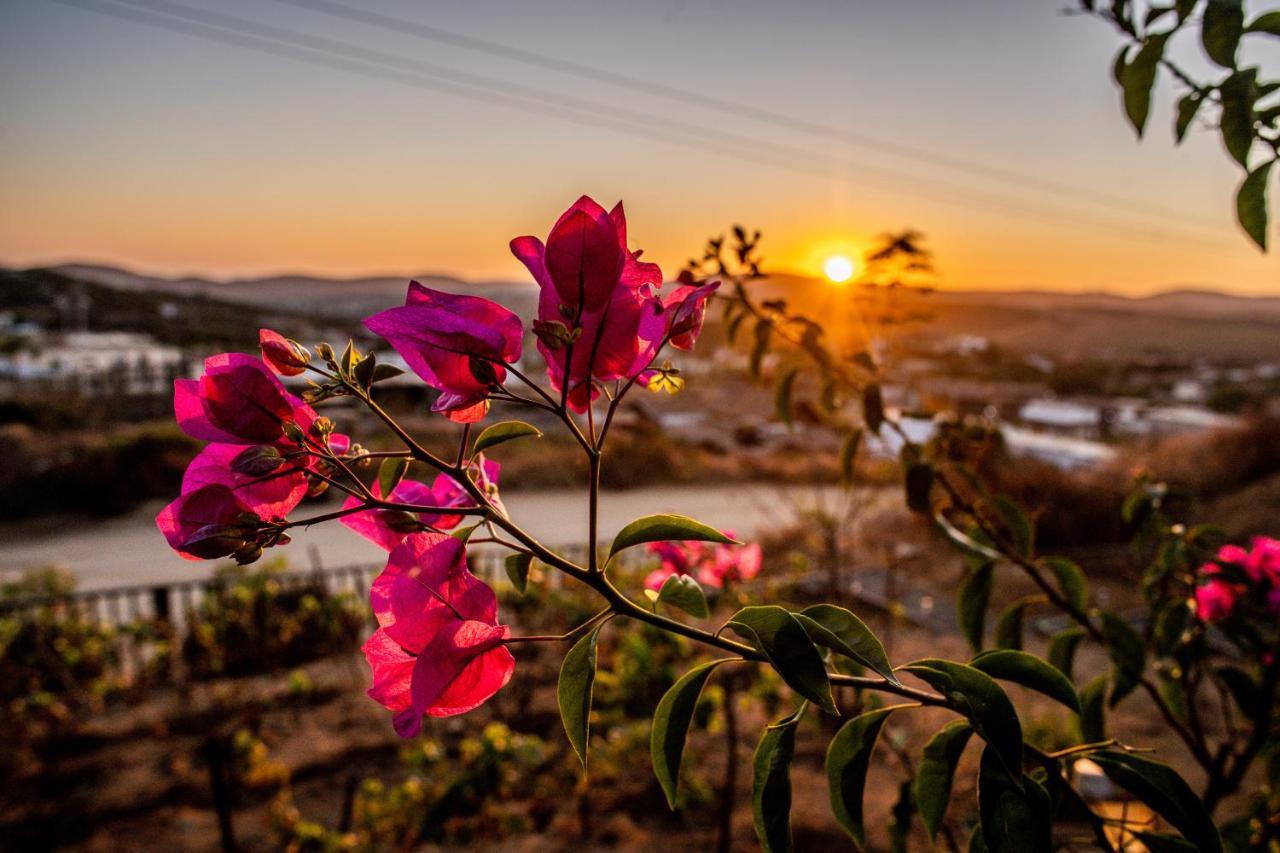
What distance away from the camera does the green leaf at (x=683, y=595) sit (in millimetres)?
397

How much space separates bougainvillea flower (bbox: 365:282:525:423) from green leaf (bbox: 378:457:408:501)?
0.05 m

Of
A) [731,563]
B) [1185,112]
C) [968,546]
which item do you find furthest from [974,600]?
[731,563]

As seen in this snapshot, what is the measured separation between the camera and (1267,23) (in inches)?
21.3

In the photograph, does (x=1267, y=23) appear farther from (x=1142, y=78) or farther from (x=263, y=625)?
(x=263, y=625)

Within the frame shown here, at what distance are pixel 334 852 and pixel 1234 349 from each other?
28.5 m

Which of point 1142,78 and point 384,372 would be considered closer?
point 384,372

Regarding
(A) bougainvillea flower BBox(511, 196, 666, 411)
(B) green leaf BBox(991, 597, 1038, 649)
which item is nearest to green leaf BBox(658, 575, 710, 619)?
(A) bougainvillea flower BBox(511, 196, 666, 411)

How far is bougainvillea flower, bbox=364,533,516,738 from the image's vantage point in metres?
0.33

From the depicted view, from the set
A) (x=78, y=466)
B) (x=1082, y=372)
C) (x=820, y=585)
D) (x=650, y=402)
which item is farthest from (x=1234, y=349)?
(x=78, y=466)

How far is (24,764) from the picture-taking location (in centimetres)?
261

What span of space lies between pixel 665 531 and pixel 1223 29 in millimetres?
479

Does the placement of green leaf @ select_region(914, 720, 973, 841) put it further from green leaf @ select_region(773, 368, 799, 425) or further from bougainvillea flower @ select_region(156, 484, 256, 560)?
green leaf @ select_region(773, 368, 799, 425)

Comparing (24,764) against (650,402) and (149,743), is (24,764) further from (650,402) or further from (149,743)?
(650,402)

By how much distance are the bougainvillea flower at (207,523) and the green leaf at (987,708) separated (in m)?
0.29
